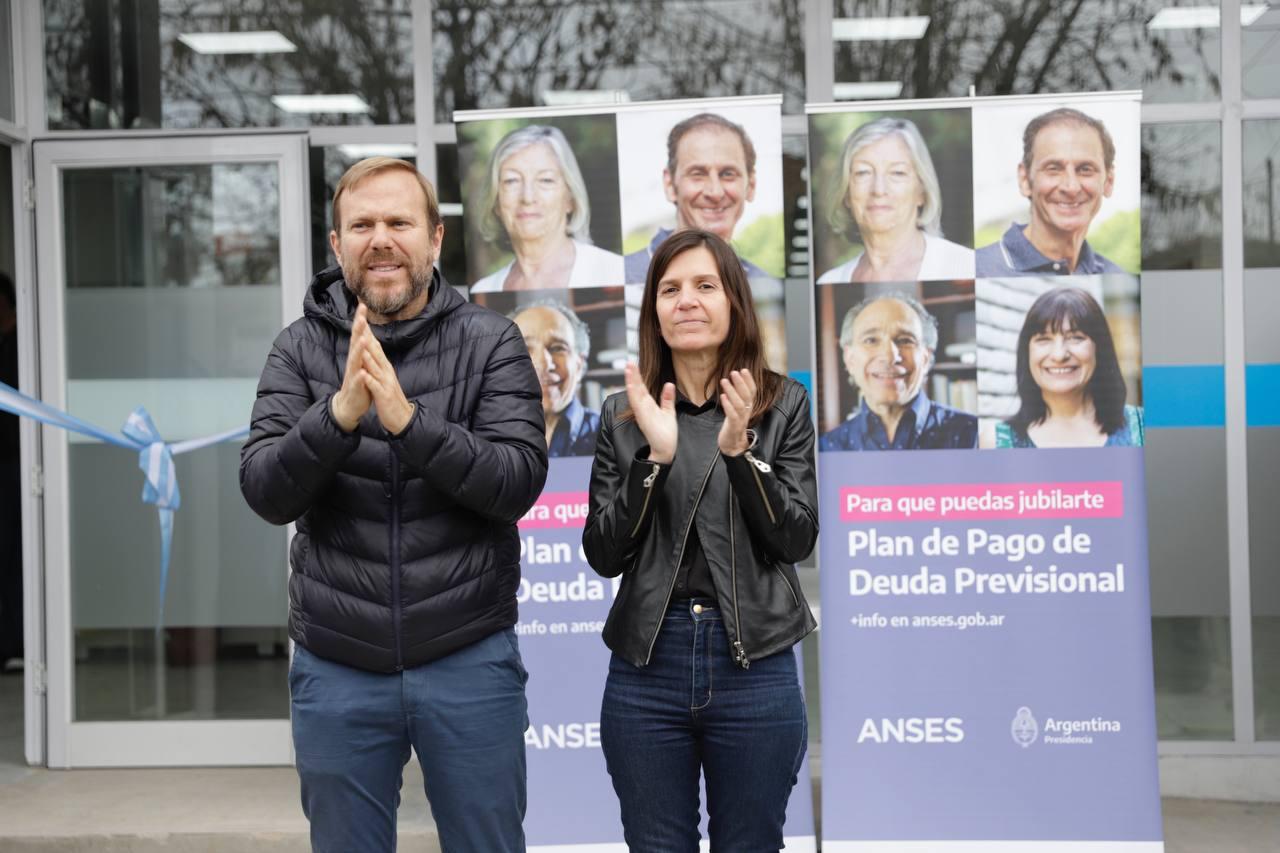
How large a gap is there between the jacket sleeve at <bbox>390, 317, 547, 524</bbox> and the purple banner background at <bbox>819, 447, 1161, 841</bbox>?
1.73m

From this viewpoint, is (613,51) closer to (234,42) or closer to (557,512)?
(234,42)

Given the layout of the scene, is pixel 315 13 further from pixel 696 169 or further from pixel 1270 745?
pixel 1270 745

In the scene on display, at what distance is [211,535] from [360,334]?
3442mm

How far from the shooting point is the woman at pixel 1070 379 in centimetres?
367

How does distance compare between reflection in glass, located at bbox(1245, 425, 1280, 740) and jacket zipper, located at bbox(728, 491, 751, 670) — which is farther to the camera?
reflection in glass, located at bbox(1245, 425, 1280, 740)

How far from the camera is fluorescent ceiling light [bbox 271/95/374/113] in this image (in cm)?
497

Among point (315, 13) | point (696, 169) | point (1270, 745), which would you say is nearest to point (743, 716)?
point (696, 169)

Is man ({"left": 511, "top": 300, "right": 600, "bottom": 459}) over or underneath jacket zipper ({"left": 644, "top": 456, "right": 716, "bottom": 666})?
over

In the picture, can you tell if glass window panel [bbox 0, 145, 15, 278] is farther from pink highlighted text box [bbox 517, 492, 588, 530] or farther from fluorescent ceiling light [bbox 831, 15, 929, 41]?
fluorescent ceiling light [bbox 831, 15, 929, 41]

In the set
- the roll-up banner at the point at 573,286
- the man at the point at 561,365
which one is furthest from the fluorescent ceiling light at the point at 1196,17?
the man at the point at 561,365

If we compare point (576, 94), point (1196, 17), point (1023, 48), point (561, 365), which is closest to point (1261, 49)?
point (1196, 17)

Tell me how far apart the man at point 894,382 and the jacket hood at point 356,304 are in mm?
1743

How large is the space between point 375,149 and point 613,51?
1011 mm

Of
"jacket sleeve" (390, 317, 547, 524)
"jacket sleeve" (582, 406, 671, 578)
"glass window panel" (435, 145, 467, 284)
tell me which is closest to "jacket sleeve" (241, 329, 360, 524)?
"jacket sleeve" (390, 317, 547, 524)
